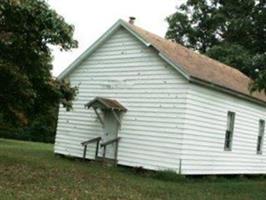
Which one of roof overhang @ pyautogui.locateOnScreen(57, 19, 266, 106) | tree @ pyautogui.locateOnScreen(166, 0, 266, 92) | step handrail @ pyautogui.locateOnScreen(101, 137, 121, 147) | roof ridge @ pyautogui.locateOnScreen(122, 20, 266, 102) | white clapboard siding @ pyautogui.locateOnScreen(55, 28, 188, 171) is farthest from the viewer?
tree @ pyautogui.locateOnScreen(166, 0, 266, 92)

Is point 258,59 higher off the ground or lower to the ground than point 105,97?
higher

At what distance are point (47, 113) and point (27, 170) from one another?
4363mm

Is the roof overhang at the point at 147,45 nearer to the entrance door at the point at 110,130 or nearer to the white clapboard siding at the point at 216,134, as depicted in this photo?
the white clapboard siding at the point at 216,134

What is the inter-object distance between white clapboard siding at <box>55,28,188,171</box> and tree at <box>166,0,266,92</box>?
16.4 metres

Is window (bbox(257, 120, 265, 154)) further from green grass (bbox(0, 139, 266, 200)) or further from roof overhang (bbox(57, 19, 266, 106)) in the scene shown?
green grass (bbox(0, 139, 266, 200))

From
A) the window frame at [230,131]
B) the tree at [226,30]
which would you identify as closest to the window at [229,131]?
the window frame at [230,131]

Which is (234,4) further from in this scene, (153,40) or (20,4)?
(20,4)

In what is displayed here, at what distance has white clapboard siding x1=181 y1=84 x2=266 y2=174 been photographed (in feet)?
69.5

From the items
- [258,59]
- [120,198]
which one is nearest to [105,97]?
[120,198]

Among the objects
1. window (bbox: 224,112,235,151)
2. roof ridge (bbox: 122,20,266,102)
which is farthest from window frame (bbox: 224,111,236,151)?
roof ridge (bbox: 122,20,266,102)

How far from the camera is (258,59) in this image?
3591cm

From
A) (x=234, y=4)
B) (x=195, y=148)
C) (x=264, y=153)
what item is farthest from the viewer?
(x=234, y=4)

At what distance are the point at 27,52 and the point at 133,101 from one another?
17.3ft

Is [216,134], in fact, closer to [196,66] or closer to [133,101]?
[196,66]
